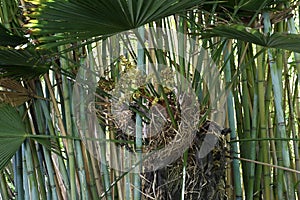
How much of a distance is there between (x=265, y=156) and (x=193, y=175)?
0.29 m

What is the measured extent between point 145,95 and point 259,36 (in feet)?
0.85

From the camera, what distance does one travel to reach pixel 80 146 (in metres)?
1.26

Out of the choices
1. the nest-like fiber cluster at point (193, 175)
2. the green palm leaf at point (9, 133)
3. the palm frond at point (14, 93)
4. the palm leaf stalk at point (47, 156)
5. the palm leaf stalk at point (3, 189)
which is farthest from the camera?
the palm leaf stalk at point (3, 189)

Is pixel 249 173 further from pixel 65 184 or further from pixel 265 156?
pixel 65 184

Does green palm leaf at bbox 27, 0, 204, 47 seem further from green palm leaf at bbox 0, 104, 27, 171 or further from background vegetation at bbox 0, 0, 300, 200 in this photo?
green palm leaf at bbox 0, 104, 27, 171

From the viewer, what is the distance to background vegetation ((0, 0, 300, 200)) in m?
0.86

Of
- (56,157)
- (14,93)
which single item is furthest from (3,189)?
(14,93)

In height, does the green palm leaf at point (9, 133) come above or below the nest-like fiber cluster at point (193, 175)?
above

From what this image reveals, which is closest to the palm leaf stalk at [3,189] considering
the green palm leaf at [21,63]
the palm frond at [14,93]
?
the palm frond at [14,93]

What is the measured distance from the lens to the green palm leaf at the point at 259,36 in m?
0.85

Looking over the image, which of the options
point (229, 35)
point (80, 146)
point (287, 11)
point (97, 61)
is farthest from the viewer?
point (97, 61)

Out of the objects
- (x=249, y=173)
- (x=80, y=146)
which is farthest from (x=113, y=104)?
(x=249, y=173)

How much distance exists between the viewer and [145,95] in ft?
3.23

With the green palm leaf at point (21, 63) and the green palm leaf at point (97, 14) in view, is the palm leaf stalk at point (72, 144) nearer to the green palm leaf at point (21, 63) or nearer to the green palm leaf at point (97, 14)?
the green palm leaf at point (21, 63)
